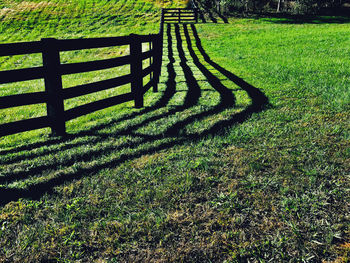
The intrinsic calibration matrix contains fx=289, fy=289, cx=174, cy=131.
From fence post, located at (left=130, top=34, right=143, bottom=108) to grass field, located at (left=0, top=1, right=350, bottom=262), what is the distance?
447 millimetres

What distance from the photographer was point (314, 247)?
8.43 feet

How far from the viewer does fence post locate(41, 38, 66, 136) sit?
16.4 ft

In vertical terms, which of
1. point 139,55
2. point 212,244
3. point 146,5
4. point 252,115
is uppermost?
point 146,5

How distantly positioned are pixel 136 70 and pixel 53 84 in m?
2.20

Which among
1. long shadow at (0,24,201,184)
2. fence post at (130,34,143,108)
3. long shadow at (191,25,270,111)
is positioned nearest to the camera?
long shadow at (0,24,201,184)

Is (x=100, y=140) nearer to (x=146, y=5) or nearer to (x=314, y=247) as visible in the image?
(x=314, y=247)

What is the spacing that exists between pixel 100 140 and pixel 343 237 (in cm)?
375

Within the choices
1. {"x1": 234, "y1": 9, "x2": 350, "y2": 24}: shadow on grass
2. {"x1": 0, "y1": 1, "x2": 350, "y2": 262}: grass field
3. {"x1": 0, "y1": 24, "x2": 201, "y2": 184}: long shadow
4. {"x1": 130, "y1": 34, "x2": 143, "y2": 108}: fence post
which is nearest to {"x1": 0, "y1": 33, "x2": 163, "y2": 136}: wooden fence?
{"x1": 130, "y1": 34, "x2": 143, "y2": 108}: fence post

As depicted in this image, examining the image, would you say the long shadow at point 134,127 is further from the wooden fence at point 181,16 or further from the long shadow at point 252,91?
the wooden fence at point 181,16

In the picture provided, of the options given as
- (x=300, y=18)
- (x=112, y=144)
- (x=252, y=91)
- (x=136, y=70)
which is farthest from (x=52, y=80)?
(x=300, y=18)

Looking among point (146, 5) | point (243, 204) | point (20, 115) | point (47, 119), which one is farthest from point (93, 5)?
point (243, 204)

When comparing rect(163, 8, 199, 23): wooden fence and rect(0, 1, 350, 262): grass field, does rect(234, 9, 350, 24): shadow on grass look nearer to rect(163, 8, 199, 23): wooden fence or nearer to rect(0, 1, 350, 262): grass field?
rect(163, 8, 199, 23): wooden fence

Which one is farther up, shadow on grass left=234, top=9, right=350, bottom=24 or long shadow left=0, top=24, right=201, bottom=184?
shadow on grass left=234, top=9, right=350, bottom=24

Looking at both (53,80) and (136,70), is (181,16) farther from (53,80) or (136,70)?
(53,80)
